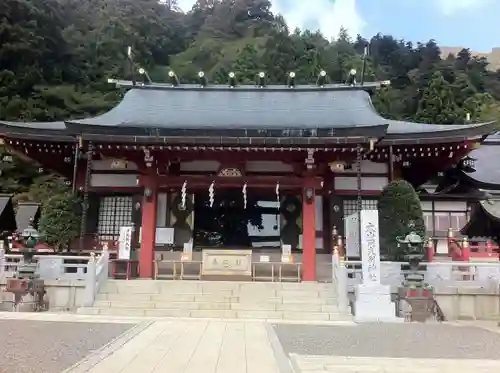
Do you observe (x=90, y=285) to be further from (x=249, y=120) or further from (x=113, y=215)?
(x=249, y=120)

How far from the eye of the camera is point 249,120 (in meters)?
16.0

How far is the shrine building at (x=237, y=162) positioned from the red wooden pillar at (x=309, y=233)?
28 millimetres

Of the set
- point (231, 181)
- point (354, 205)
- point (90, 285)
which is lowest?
point (90, 285)

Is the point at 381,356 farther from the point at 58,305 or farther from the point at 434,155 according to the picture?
the point at 434,155

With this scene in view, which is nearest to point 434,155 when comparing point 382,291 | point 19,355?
point 382,291

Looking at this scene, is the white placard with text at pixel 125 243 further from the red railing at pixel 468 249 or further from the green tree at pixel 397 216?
the green tree at pixel 397 216

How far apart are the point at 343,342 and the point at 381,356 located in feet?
3.67

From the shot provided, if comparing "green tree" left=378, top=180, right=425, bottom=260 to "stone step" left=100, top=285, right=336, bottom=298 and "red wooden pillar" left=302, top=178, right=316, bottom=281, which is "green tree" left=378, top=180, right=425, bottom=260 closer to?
"red wooden pillar" left=302, top=178, right=316, bottom=281

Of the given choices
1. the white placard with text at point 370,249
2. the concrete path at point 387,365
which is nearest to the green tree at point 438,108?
the white placard with text at point 370,249

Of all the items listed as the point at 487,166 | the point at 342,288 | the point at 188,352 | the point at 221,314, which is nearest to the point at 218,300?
the point at 221,314

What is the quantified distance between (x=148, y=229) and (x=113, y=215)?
2515 mm

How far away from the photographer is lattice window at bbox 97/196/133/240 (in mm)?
15094

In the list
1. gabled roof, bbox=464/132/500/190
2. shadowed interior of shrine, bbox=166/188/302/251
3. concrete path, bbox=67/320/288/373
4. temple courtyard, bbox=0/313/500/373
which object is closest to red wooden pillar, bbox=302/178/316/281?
shadowed interior of shrine, bbox=166/188/302/251

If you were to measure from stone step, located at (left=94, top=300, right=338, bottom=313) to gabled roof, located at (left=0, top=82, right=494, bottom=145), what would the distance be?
430 centimetres
